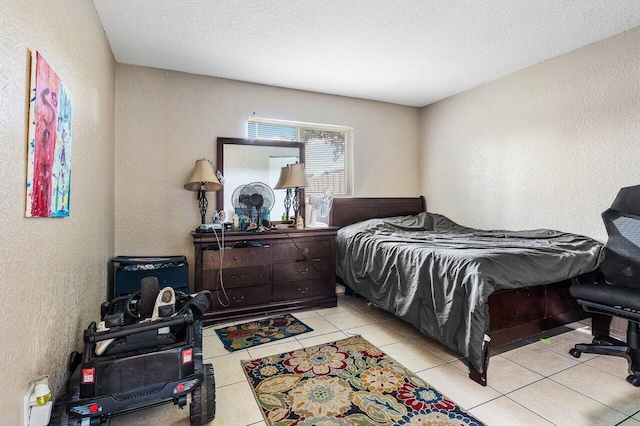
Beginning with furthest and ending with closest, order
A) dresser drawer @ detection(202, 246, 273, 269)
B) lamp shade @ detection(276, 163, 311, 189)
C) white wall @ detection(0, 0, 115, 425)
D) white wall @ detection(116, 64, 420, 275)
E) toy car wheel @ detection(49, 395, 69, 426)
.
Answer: lamp shade @ detection(276, 163, 311, 189), white wall @ detection(116, 64, 420, 275), dresser drawer @ detection(202, 246, 273, 269), toy car wheel @ detection(49, 395, 69, 426), white wall @ detection(0, 0, 115, 425)

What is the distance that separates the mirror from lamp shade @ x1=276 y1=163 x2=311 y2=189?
0.26 meters

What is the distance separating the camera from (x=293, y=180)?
332 cm

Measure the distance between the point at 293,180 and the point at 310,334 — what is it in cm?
150

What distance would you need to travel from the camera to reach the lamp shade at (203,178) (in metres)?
3.14

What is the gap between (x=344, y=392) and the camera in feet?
6.09

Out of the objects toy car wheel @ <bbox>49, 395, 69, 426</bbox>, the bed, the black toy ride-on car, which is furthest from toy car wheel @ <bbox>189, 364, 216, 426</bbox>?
the bed

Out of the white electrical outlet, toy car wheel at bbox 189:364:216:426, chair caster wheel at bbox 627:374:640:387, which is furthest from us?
chair caster wheel at bbox 627:374:640:387

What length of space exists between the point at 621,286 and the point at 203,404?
2.70 meters

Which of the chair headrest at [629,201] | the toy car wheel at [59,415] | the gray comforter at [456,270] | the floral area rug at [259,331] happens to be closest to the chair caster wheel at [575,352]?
the gray comforter at [456,270]

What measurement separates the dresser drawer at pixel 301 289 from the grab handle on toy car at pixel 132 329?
1.60m

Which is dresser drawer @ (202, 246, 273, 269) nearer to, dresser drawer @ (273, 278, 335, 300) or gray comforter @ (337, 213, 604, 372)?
dresser drawer @ (273, 278, 335, 300)

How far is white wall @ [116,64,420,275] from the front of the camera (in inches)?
122

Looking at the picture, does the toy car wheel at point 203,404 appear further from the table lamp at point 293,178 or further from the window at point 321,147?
the window at point 321,147

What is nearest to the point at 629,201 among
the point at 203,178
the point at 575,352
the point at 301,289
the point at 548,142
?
the point at 548,142
